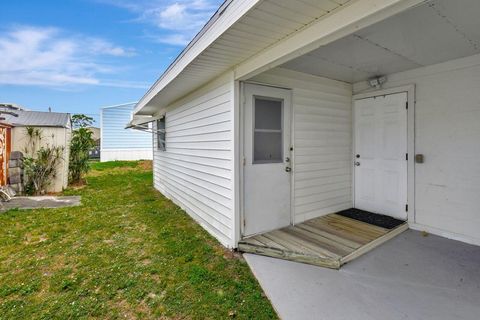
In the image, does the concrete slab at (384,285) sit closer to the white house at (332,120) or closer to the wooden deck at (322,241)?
the wooden deck at (322,241)

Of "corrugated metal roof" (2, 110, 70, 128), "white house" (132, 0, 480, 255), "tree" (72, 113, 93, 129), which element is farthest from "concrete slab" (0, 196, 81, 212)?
"tree" (72, 113, 93, 129)

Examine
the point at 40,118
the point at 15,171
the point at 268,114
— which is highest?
the point at 40,118

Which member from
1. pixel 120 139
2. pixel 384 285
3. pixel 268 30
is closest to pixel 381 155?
pixel 384 285

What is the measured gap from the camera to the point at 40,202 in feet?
19.7

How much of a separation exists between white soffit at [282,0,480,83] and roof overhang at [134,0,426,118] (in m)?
0.77

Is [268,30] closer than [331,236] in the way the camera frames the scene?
Yes

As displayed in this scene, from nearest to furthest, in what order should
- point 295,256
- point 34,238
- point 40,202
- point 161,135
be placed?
point 295,256, point 34,238, point 40,202, point 161,135

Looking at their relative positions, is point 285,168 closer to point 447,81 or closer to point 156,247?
point 156,247

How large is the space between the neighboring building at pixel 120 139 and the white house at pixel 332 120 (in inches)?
517

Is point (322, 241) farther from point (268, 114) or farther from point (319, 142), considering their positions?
point (268, 114)

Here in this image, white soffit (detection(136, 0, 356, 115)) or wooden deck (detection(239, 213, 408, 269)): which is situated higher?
white soffit (detection(136, 0, 356, 115))

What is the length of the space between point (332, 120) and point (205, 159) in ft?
7.66

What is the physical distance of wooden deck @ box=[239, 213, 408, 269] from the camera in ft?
9.43

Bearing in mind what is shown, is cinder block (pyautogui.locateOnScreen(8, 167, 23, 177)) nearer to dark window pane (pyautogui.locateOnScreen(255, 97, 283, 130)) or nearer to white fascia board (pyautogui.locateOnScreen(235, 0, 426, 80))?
dark window pane (pyautogui.locateOnScreen(255, 97, 283, 130))
